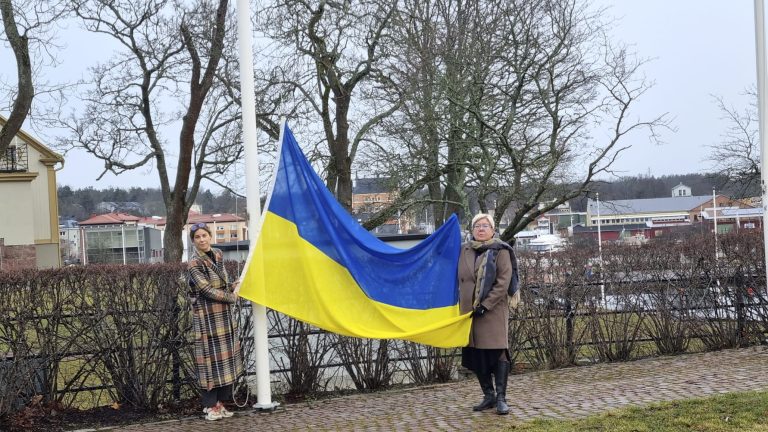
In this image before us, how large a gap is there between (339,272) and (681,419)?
3448mm

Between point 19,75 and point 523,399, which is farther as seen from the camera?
point 19,75

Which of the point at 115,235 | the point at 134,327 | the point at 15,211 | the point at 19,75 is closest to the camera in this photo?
the point at 134,327

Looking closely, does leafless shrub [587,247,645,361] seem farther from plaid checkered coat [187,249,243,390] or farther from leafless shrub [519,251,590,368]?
plaid checkered coat [187,249,243,390]

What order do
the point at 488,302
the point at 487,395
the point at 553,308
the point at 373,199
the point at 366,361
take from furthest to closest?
the point at 373,199 → the point at 553,308 → the point at 366,361 → the point at 487,395 → the point at 488,302

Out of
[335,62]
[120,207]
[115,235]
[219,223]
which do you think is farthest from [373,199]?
[115,235]

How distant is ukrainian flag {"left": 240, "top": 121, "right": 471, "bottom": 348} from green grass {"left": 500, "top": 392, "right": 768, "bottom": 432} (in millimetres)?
1487

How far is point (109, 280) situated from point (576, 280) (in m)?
5.77

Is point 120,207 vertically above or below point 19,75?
below

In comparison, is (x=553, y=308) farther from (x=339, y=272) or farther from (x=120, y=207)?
(x=120, y=207)

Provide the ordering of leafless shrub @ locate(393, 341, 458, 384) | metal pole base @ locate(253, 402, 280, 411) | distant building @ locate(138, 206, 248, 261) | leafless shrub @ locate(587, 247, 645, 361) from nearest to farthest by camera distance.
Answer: metal pole base @ locate(253, 402, 280, 411) → leafless shrub @ locate(393, 341, 458, 384) → leafless shrub @ locate(587, 247, 645, 361) → distant building @ locate(138, 206, 248, 261)

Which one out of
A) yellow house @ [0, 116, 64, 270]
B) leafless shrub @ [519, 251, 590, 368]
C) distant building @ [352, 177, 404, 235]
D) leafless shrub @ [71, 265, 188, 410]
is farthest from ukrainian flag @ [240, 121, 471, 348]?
yellow house @ [0, 116, 64, 270]

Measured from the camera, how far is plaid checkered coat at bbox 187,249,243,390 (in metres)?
7.46

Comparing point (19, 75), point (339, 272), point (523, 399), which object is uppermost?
point (19, 75)

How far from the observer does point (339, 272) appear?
309 inches
